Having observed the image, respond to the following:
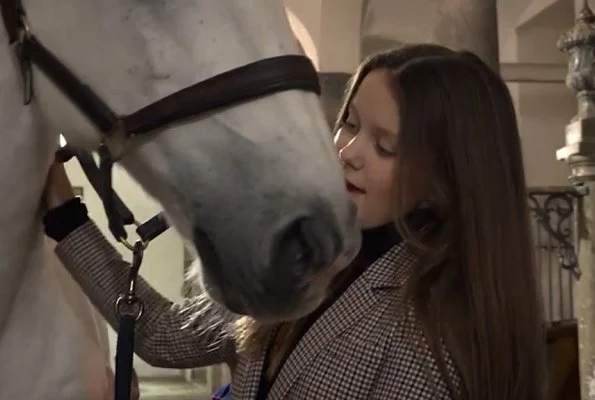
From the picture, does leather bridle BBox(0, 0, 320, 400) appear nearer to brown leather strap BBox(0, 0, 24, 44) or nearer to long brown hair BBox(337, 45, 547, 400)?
brown leather strap BBox(0, 0, 24, 44)

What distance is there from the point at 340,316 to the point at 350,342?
0.03 meters

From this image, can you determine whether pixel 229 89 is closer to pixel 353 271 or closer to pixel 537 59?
pixel 353 271

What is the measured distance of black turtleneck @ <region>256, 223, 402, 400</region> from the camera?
3.14 ft

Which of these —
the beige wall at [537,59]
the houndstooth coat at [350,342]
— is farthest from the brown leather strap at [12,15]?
the beige wall at [537,59]

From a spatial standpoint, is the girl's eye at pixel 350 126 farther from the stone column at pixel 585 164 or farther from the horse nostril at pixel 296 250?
the stone column at pixel 585 164

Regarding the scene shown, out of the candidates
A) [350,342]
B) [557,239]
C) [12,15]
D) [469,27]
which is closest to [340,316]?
[350,342]

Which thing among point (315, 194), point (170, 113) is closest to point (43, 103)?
point (170, 113)

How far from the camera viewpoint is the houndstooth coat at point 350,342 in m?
0.88

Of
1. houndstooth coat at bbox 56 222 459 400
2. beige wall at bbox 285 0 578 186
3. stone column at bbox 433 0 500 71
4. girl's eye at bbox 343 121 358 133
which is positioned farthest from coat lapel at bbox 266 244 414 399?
beige wall at bbox 285 0 578 186

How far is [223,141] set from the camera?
0.65 metres

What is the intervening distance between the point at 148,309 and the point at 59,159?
0.24 m

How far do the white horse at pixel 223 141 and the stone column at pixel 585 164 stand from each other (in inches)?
56.3

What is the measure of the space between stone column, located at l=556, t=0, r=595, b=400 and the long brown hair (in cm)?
102

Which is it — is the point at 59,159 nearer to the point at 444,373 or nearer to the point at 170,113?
the point at 170,113
